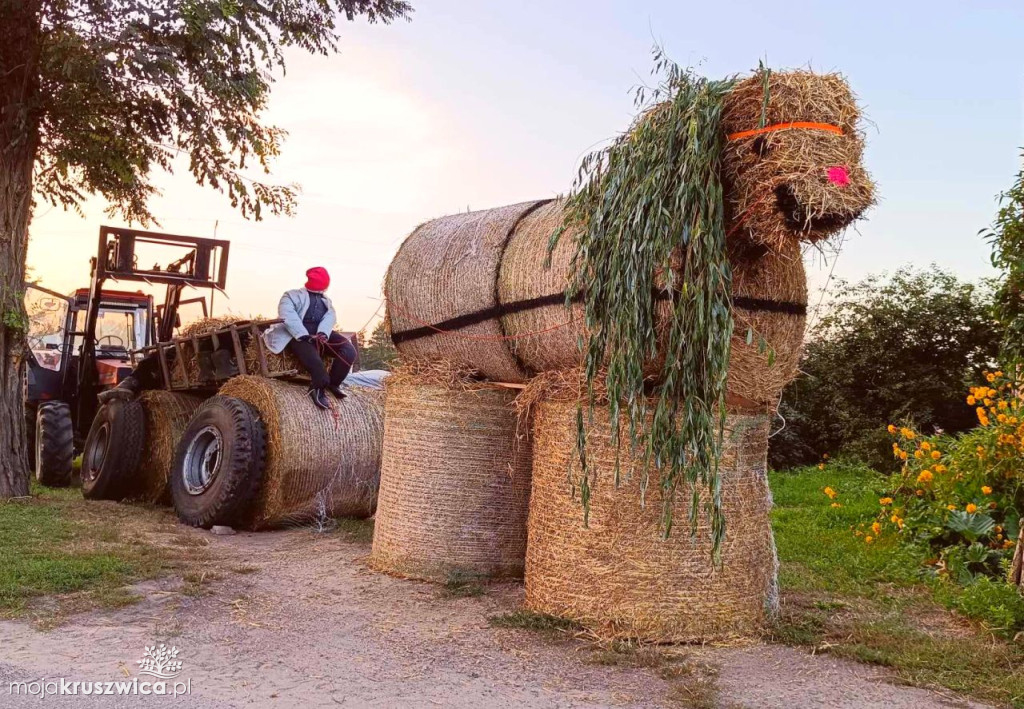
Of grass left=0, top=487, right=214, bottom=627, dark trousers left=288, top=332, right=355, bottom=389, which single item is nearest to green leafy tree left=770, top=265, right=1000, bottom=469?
dark trousers left=288, top=332, right=355, bottom=389

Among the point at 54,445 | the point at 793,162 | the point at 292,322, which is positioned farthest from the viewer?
the point at 54,445

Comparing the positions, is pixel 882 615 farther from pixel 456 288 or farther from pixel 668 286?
pixel 456 288

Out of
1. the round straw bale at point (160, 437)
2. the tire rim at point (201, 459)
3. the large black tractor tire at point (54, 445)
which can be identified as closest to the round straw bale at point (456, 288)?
the tire rim at point (201, 459)

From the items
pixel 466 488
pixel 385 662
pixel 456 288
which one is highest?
pixel 456 288

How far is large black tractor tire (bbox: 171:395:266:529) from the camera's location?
827cm

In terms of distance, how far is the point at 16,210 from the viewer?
33.0 feet

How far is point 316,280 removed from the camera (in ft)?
29.4

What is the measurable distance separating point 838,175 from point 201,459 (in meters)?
6.48

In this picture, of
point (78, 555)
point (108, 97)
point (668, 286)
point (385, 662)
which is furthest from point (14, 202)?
point (668, 286)

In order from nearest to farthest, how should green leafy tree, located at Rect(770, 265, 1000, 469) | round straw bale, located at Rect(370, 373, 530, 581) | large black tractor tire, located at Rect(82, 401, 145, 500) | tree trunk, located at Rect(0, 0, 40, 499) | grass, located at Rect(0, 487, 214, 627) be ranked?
grass, located at Rect(0, 487, 214, 627) < round straw bale, located at Rect(370, 373, 530, 581) < tree trunk, located at Rect(0, 0, 40, 499) < large black tractor tire, located at Rect(82, 401, 145, 500) < green leafy tree, located at Rect(770, 265, 1000, 469)

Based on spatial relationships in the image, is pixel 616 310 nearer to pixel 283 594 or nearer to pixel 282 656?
pixel 282 656

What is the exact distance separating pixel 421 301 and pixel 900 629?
3579 mm

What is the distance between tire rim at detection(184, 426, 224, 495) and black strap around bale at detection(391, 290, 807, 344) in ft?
8.85

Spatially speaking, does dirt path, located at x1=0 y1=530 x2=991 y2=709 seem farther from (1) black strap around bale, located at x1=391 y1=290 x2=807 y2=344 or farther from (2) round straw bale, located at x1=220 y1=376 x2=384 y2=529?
(2) round straw bale, located at x1=220 y1=376 x2=384 y2=529
